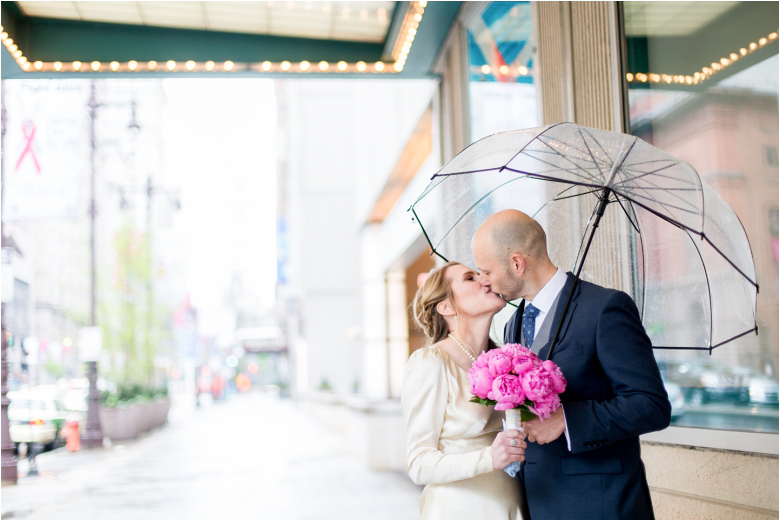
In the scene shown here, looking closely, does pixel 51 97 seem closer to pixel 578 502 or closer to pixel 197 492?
pixel 197 492

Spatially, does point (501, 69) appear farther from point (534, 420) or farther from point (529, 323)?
point (534, 420)

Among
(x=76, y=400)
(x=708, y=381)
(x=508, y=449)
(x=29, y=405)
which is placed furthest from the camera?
(x=76, y=400)

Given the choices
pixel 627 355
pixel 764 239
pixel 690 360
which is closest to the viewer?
pixel 627 355

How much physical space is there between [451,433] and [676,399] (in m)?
2.11

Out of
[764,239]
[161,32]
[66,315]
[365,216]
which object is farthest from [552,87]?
[66,315]

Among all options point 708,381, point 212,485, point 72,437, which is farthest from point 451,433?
point 72,437

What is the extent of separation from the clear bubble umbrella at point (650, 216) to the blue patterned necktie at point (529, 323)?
200mm

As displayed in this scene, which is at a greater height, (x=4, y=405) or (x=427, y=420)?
(x=427, y=420)

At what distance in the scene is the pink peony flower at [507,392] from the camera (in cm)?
225

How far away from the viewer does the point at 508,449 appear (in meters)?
2.35

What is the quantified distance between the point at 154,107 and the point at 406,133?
59.4m

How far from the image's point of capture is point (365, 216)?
18578 mm

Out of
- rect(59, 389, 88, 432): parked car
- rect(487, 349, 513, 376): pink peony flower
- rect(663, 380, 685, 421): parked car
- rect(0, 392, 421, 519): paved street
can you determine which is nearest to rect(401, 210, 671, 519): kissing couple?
rect(487, 349, 513, 376): pink peony flower

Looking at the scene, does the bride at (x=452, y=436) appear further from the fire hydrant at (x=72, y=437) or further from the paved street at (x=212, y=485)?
the fire hydrant at (x=72, y=437)
